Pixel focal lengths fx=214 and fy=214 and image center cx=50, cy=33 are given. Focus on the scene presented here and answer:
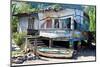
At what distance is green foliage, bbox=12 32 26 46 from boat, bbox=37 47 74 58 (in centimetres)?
21

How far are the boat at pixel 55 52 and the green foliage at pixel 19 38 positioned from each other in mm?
211

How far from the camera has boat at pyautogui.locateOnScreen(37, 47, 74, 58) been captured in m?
2.35

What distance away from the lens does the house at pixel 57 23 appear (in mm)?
2304

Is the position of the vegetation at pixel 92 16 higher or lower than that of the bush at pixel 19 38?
higher

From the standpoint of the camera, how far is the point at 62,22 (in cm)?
242

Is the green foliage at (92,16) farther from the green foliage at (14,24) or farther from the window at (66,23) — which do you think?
the green foliage at (14,24)

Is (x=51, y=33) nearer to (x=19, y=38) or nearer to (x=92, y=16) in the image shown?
(x=19, y=38)

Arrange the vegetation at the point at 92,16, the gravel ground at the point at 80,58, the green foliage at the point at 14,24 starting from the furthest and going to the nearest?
the vegetation at the point at 92,16, the gravel ground at the point at 80,58, the green foliage at the point at 14,24

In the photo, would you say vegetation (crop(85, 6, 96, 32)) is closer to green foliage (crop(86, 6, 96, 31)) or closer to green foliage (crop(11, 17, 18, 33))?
green foliage (crop(86, 6, 96, 31))

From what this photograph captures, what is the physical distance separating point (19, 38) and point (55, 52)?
44cm

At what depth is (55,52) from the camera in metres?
2.40

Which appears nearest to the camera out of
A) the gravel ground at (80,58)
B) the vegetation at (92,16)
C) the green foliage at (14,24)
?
the green foliage at (14,24)

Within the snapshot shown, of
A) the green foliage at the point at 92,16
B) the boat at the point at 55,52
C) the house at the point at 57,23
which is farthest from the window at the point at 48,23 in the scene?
the green foliage at the point at 92,16

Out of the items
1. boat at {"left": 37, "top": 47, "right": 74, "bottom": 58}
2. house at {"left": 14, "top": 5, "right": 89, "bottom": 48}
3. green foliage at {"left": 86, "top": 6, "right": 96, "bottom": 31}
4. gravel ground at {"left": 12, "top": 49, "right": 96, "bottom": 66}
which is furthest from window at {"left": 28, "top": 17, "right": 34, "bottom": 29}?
A: green foliage at {"left": 86, "top": 6, "right": 96, "bottom": 31}
